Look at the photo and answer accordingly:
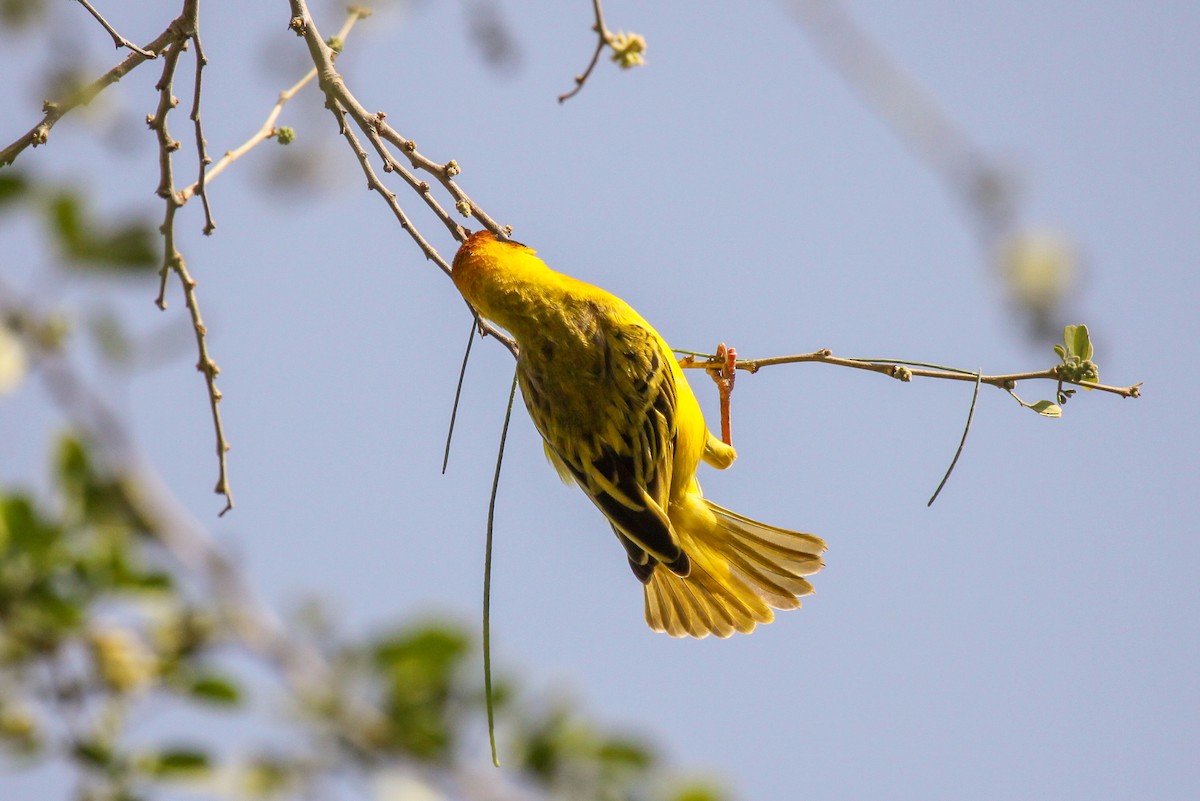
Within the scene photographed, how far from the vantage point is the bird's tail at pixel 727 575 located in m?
4.39

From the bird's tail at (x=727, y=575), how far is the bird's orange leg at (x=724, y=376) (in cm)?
28

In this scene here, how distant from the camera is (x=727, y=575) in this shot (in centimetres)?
448

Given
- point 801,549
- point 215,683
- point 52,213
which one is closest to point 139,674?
point 215,683

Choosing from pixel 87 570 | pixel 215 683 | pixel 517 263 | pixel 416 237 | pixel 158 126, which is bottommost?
pixel 215 683

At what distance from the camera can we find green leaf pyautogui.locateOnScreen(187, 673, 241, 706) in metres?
1.87

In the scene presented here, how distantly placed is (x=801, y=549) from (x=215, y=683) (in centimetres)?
281

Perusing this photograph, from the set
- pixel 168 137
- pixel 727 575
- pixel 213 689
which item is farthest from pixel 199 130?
pixel 727 575

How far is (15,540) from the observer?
1.87m

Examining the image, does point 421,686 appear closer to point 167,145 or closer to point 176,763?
point 176,763

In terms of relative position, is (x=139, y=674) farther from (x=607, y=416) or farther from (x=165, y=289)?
(x=607, y=416)

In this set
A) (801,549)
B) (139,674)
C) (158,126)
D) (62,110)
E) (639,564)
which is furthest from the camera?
(801,549)

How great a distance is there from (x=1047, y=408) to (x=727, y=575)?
1.97m

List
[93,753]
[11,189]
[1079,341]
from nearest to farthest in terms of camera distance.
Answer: [93,753] → [11,189] → [1079,341]

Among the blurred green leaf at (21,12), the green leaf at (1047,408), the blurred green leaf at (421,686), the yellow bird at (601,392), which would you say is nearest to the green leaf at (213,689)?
the blurred green leaf at (421,686)
